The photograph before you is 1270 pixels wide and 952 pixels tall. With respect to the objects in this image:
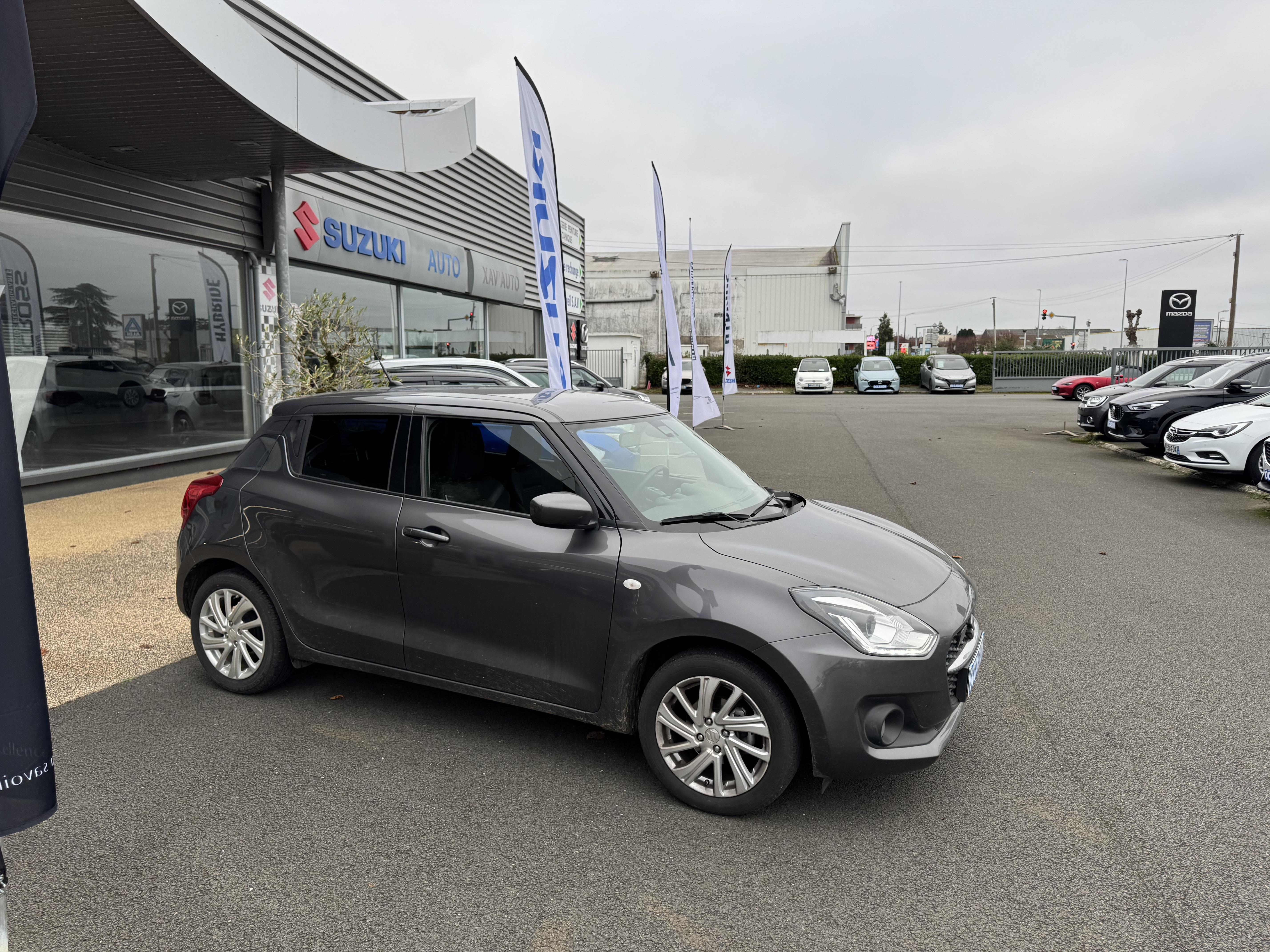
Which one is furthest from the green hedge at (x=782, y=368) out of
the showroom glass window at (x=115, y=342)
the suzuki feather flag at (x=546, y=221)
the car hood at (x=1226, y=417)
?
the suzuki feather flag at (x=546, y=221)

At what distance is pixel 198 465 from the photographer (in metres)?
11.8

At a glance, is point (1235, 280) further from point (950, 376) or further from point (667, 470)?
point (667, 470)

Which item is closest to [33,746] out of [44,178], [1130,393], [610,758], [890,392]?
[610,758]

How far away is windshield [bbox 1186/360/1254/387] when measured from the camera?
45.8 ft

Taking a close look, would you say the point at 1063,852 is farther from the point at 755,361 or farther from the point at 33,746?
the point at 755,361

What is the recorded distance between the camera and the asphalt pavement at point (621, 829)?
8.59 ft

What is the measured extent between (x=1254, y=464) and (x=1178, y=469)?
2.49 metres

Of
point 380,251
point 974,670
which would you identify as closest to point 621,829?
point 974,670

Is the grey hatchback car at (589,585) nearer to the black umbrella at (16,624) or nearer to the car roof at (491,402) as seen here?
the car roof at (491,402)

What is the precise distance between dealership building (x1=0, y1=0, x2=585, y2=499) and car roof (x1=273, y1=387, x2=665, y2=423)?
2475mm

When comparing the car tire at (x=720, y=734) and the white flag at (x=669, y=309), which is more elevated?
the white flag at (x=669, y=309)

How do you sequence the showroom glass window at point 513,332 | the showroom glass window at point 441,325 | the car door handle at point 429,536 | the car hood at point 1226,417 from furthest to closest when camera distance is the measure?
the showroom glass window at point 513,332
the showroom glass window at point 441,325
the car hood at point 1226,417
the car door handle at point 429,536

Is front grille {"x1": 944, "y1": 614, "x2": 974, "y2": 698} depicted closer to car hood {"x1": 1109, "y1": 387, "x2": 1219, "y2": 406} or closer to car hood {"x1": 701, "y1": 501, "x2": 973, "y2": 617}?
car hood {"x1": 701, "y1": 501, "x2": 973, "y2": 617}

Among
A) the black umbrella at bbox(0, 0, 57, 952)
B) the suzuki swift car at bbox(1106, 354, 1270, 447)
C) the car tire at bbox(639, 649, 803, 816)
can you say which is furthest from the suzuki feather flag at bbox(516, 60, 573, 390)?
the suzuki swift car at bbox(1106, 354, 1270, 447)
